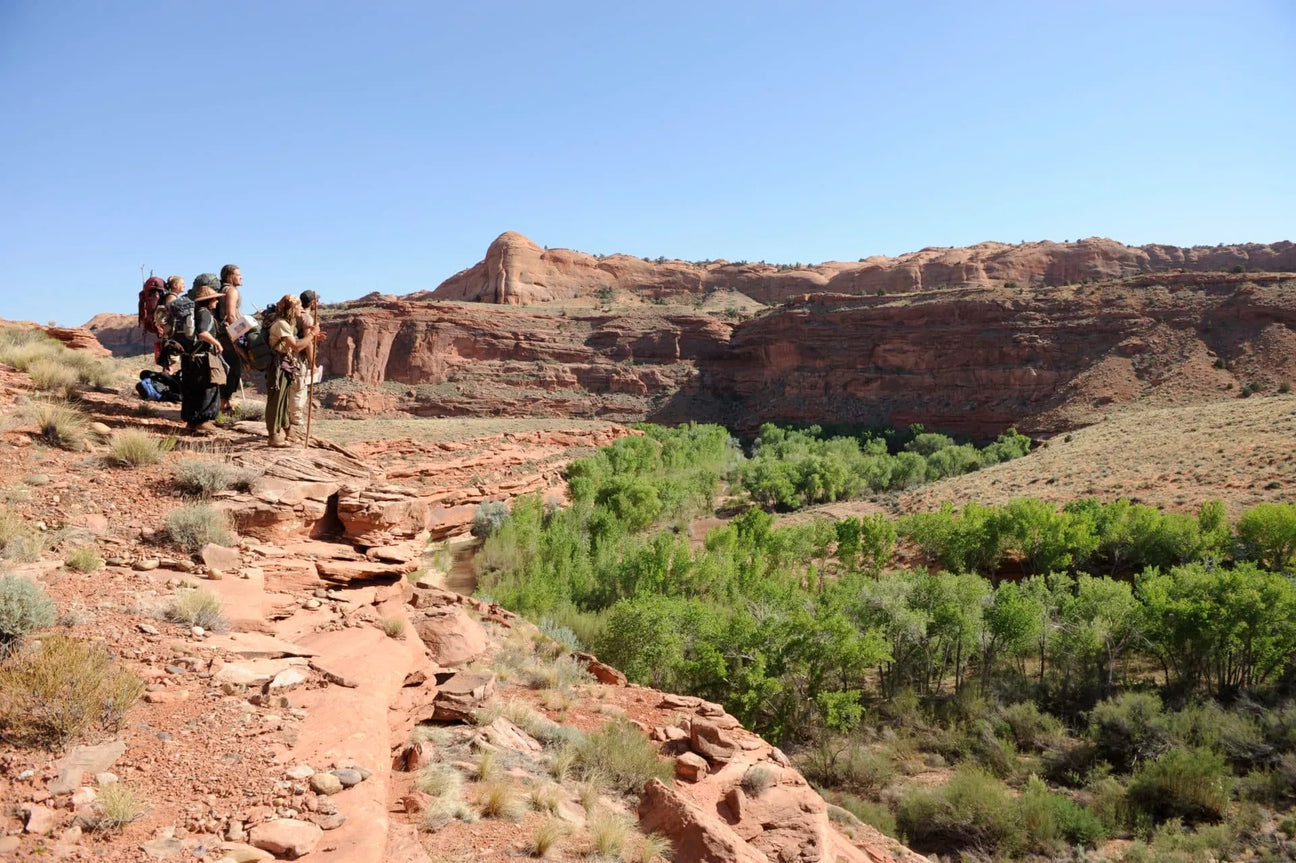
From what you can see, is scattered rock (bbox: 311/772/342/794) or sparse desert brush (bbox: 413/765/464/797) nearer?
scattered rock (bbox: 311/772/342/794)

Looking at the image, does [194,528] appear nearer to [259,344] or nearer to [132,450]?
[132,450]

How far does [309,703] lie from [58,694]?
1285 mm

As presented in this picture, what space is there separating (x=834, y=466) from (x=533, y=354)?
103ft

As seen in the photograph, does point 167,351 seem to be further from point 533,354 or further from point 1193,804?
point 533,354

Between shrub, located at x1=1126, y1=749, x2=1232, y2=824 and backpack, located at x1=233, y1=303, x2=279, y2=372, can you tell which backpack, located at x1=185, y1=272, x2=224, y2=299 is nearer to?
backpack, located at x1=233, y1=303, x2=279, y2=372

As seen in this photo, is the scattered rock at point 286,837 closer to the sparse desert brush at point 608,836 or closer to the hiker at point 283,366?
the sparse desert brush at point 608,836

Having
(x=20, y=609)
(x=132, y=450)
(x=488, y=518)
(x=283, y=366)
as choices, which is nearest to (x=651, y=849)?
(x=20, y=609)

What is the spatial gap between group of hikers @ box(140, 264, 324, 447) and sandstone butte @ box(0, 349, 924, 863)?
408 millimetres

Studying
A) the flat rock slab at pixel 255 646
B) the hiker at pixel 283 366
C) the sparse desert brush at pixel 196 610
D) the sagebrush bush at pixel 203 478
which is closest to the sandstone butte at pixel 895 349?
the hiker at pixel 283 366

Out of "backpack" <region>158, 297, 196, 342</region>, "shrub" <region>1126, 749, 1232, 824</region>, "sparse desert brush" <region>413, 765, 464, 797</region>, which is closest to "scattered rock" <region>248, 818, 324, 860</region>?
"sparse desert brush" <region>413, 765, 464, 797</region>

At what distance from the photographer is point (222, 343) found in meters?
8.50

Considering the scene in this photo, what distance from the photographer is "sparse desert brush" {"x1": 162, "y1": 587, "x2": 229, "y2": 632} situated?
4.98 meters

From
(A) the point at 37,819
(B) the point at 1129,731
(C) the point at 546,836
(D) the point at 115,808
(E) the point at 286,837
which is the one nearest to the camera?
(A) the point at 37,819

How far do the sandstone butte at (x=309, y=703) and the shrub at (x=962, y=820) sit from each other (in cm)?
313
